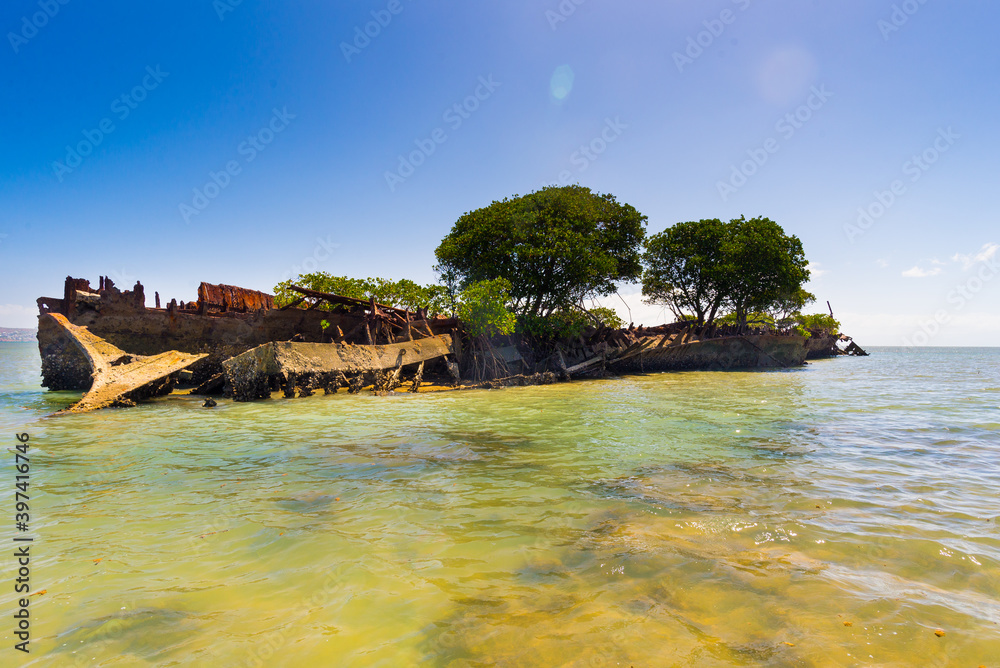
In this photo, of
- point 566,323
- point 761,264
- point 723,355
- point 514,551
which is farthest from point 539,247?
point 514,551

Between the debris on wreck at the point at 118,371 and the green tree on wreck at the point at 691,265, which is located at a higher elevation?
the green tree on wreck at the point at 691,265

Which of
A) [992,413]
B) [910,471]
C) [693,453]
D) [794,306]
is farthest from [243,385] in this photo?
[794,306]

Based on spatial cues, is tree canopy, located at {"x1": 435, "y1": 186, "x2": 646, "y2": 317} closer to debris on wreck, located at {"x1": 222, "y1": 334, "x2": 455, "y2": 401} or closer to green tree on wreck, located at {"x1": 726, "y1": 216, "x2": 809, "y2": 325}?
debris on wreck, located at {"x1": 222, "y1": 334, "x2": 455, "y2": 401}

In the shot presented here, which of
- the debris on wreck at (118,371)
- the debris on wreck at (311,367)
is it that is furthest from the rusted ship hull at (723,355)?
→ the debris on wreck at (118,371)

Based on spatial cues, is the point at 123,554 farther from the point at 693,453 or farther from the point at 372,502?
the point at 693,453

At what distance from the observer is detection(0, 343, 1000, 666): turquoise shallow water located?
2.43 m

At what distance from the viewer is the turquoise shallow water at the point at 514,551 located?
2.43 metres

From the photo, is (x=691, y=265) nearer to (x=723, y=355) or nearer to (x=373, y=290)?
(x=723, y=355)

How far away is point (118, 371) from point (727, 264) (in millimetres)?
34988

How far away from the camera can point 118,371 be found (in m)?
12.6

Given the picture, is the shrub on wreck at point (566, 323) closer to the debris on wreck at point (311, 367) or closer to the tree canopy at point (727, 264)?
the debris on wreck at point (311, 367)

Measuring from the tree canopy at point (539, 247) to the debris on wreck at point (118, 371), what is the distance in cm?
1387

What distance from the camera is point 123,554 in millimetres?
3477

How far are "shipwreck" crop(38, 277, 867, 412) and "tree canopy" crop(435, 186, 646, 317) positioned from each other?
333 cm
